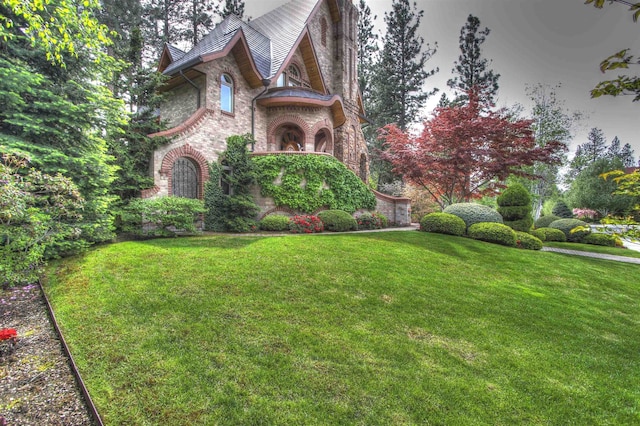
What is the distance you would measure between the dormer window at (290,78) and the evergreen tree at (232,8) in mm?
12202

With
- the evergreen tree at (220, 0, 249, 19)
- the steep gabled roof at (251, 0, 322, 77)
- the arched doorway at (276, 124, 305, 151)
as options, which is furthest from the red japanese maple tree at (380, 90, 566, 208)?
the evergreen tree at (220, 0, 249, 19)

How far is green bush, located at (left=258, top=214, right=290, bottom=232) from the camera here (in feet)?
35.6

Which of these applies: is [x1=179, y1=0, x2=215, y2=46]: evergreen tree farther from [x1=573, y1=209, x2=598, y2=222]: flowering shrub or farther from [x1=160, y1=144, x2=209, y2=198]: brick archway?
[x1=573, y1=209, x2=598, y2=222]: flowering shrub

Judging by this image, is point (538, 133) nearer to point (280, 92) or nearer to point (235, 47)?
point (280, 92)

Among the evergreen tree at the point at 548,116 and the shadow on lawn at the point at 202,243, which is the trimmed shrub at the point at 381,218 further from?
the evergreen tree at the point at 548,116

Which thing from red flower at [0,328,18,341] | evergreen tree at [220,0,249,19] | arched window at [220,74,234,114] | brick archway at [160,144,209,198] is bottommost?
red flower at [0,328,18,341]

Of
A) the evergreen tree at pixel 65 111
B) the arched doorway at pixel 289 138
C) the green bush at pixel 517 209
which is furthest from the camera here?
the arched doorway at pixel 289 138

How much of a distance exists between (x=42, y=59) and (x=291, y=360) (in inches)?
330

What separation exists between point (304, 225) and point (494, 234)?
7405 mm

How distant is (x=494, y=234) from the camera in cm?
1043

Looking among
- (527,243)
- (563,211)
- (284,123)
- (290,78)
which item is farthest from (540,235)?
(290,78)

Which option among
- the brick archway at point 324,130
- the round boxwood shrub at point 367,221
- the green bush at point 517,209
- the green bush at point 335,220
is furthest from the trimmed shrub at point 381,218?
the green bush at point 517,209

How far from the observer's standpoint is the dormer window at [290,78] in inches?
607

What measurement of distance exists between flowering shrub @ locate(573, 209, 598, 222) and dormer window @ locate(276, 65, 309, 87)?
2654cm
